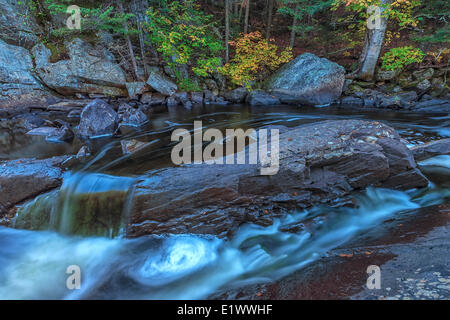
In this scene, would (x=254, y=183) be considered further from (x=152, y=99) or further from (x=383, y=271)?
(x=152, y=99)

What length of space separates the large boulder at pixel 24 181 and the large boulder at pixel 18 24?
11.1 m

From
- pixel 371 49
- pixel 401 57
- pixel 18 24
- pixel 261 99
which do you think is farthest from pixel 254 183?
pixel 18 24

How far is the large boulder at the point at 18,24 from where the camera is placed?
10172 millimetres

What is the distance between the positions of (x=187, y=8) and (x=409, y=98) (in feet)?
41.3

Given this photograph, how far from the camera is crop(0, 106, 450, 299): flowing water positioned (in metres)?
2.45

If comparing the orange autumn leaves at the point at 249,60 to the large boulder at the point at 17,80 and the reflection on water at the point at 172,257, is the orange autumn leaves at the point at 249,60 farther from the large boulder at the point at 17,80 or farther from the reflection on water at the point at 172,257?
the reflection on water at the point at 172,257

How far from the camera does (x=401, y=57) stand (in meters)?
11.1

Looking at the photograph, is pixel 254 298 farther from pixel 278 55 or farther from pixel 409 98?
pixel 278 55

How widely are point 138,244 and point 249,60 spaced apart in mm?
13137

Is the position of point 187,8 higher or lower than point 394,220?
higher
